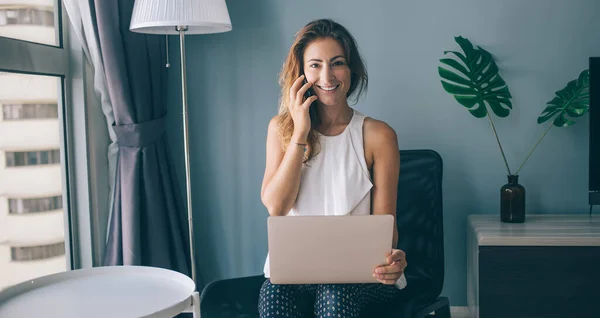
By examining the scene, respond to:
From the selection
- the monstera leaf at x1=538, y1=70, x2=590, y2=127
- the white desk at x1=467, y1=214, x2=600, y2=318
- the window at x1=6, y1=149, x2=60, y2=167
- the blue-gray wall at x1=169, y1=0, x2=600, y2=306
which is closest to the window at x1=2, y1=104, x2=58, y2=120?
the window at x1=6, y1=149, x2=60, y2=167

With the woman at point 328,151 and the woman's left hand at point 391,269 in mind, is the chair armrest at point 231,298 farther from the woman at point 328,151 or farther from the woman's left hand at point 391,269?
the woman's left hand at point 391,269

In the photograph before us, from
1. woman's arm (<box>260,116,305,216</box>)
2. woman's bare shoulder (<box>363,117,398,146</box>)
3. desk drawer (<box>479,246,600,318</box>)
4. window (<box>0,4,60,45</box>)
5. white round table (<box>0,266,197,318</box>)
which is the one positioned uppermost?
window (<box>0,4,60,45</box>)

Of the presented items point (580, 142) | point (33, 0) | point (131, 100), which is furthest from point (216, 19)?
point (580, 142)

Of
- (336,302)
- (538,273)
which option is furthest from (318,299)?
(538,273)

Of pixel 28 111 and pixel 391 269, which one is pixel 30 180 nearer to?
A: pixel 28 111

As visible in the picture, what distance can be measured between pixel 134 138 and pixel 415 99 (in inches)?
42.7

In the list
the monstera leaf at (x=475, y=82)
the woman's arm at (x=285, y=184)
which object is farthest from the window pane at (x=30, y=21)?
the monstera leaf at (x=475, y=82)

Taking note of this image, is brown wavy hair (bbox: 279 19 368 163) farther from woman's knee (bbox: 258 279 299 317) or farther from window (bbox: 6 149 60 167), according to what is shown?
window (bbox: 6 149 60 167)

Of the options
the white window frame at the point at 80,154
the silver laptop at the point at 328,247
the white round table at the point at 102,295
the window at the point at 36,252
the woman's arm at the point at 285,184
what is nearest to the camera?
the white round table at the point at 102,295

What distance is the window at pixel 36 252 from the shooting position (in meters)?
1.99

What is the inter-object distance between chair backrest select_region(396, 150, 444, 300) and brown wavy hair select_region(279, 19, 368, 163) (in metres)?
0.41

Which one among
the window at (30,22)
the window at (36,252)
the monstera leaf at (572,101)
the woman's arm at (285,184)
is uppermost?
the window at (30,22)

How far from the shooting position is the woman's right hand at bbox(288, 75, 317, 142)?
1742mm

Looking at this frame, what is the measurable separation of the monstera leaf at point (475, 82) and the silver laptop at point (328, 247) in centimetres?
98
